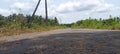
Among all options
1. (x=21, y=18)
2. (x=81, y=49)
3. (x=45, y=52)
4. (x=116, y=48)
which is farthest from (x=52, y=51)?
(x=21, y=18)

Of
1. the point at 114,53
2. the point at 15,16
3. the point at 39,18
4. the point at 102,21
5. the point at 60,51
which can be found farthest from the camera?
the point at 39,18

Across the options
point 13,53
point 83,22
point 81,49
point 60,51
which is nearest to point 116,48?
point 81,49

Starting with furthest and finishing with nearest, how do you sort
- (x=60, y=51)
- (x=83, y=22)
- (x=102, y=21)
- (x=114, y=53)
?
(x=83, y=22) → (x=102, y=21) → (x=60, y=51) → (x=114, y=53)

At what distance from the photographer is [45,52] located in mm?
8133

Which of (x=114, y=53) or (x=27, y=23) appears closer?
(x=114, y=53)

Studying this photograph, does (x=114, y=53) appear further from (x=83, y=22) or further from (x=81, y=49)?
(x=83, y=22)

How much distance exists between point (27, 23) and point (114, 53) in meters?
20.3

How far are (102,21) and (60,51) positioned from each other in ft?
89.4

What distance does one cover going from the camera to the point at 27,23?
27.4 meters

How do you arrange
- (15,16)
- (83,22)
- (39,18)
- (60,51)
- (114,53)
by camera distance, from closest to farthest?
(114,53), (60,51), (15,16), (83,22), (39,18)

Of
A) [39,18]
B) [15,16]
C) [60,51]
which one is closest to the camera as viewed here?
[60,51]

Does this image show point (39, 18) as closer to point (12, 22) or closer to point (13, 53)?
point (12, 22)

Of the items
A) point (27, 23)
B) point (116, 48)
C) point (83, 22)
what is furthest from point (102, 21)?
point (116, 48)

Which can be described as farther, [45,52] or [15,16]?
[15,16]
